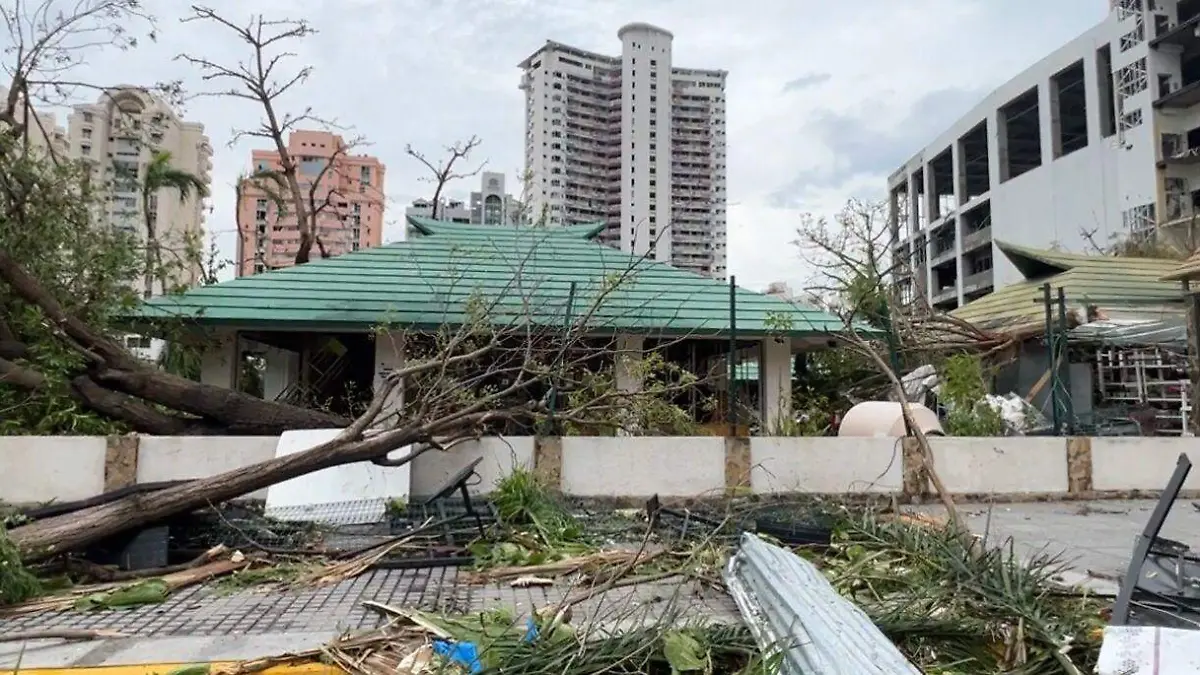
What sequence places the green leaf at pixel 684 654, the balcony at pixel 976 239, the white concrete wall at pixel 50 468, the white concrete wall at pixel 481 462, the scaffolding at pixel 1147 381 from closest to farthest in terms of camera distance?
the green leaf at pixel 684 654 → the white concrete wall at pixel 50 468 → the white concrete wall at pixel 481 462 → the scaffolding at pixel 1147 381 → the balcony at pixel 976 239

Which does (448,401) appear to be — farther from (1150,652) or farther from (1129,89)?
(1129,89)

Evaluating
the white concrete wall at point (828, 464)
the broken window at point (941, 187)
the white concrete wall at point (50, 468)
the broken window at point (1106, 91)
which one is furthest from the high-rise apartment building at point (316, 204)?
the broken window at point (941, 187)

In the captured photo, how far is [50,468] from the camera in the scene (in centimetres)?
748

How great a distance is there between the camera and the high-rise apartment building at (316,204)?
Result: 19000 mm

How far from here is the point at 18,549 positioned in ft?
15.7

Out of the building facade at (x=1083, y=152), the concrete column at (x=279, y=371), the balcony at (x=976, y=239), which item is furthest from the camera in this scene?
the balcony at (x=976, y=239)

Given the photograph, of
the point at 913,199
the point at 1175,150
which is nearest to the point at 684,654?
the point at 1175,150

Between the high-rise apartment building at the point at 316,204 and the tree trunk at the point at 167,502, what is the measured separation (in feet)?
40.8

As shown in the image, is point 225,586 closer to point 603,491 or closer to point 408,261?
point 603,491

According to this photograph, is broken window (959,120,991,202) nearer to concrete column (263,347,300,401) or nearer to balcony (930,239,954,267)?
balcony (930,239,954,267)

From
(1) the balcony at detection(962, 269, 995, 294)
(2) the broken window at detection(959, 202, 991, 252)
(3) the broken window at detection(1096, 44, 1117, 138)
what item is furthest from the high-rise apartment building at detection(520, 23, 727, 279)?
(2) the broken window at detection(959, 202, 991, 252)

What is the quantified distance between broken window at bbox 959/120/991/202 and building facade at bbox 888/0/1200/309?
98 millimetres

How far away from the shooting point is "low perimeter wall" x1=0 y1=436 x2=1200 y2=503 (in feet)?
24.7

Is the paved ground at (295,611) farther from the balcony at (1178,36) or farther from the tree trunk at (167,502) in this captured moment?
the balcony at (1178,36)
